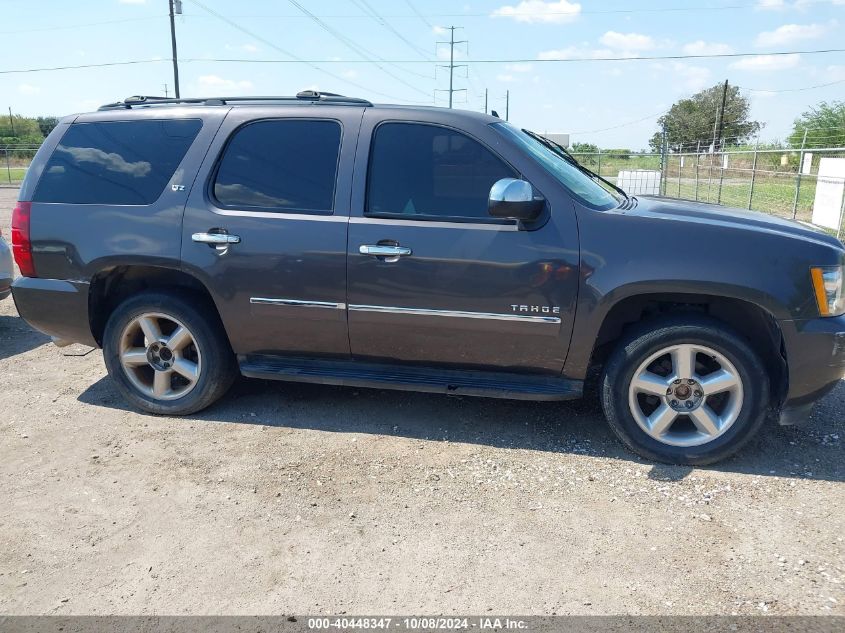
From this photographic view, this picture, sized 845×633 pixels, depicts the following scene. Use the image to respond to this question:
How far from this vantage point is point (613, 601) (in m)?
2.58

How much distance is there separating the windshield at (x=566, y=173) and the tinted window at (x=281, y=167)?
1.03 metres

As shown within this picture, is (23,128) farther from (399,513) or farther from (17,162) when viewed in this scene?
(399,513)

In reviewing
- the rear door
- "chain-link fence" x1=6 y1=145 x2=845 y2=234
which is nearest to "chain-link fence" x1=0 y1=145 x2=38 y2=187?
"chain-link fence" x1=6 y1=145 x2=845 y2=234

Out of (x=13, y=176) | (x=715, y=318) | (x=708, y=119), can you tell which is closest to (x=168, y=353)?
(x=715, y=318)

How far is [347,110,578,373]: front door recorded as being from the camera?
3605 mm

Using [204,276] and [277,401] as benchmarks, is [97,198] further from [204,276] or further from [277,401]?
[277,401]

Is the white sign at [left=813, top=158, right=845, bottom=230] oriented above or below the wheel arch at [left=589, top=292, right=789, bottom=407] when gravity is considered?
above

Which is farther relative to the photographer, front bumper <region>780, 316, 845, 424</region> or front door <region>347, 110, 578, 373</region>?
front door <region>347, 110, 578, 373</region>

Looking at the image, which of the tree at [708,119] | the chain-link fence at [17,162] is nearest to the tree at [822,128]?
the tree at [708,119]

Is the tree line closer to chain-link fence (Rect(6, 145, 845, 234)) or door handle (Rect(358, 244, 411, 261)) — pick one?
chain-link fence (Rect(6, 145, 845, 234))

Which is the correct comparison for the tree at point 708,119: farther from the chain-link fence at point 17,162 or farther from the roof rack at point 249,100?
the roof rack at point 249,100

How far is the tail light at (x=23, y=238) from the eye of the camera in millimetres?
4285

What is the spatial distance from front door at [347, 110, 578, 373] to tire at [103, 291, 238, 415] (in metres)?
0.99

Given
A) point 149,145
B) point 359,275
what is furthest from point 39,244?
point 359,275
